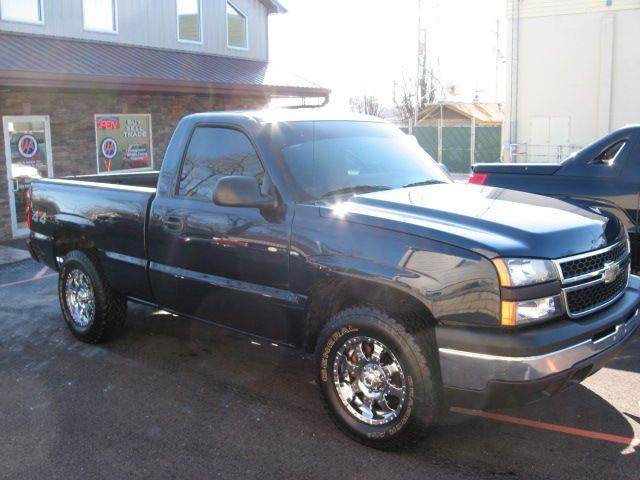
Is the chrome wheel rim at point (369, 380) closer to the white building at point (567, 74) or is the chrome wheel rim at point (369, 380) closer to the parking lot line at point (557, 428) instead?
the parking lot line at point (557, 428)

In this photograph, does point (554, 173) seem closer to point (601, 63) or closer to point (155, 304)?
point (155, 304)

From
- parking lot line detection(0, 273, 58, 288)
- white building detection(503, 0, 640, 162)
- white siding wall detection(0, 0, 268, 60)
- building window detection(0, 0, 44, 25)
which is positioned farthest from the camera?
white building detection(503, 0, 640, 162)

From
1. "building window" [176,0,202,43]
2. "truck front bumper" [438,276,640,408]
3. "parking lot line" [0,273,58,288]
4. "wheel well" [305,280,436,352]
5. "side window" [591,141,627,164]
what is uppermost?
"building window" [176,0,202,43]

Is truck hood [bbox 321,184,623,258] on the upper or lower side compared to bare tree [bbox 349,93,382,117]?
lower

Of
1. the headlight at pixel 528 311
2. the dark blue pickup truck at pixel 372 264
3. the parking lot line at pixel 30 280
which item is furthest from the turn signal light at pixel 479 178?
the parking lot line at pixel 30 280

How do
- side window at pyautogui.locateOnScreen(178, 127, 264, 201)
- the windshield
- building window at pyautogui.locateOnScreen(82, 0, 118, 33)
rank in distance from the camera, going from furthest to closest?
building window at pyautogui.locateOnScreen(82, 0, 118, 33)
side window at pyautogui.locateOnScreen(178, 127, 264, 201)
the windshield

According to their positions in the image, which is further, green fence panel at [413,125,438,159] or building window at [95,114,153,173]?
green fence panel at [413,125,438,159]

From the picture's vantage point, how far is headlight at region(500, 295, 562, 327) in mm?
3348

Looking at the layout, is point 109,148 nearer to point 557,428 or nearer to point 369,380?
point 369,380

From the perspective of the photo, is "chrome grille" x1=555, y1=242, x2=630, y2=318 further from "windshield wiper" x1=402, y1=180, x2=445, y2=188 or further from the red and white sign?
the red and white sign

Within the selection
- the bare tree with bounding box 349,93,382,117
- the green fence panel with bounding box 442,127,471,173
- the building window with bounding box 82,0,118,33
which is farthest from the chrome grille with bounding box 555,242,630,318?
the bare tree with bounding box 349,93,382,117

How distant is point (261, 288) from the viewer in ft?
14.3

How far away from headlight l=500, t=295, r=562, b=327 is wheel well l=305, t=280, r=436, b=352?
0.42 m

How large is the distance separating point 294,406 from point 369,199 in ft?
A: 4.96
